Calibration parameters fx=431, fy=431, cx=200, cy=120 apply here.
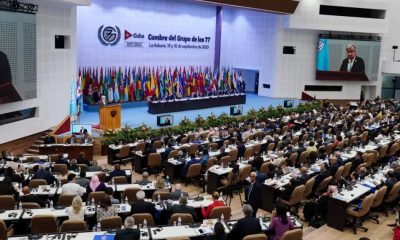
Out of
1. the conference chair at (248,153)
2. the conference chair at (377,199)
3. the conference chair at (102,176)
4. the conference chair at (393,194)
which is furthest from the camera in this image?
the conference chair at (248,153)

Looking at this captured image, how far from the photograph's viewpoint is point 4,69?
16.7 meters

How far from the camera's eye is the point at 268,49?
36.7m

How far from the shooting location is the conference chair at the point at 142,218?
29.5 feet

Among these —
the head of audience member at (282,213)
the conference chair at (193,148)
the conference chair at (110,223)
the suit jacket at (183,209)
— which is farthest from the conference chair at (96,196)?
the conference chair at (193,148)

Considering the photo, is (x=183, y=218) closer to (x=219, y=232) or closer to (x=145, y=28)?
(x=219, y=232)

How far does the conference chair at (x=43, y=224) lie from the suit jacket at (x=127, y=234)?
187 centimetres

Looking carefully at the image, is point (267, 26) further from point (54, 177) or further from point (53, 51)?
point (54, 177)

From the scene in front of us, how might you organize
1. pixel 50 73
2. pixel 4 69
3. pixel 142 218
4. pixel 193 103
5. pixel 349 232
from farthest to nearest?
pixel 193 103 → pixel 50 73 → pixel 4 69 → pixel 349 232 → pixel 142 218

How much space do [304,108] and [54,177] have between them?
68.1ft

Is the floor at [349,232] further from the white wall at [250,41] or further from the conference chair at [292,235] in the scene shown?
the white wall at [250,41]

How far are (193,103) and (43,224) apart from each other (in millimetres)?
20176

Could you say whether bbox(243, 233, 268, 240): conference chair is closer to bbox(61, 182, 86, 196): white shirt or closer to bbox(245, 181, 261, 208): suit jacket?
bbox(245, 181, 261, 208): suit jacket

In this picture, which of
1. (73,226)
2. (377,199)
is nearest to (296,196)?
(377,199)

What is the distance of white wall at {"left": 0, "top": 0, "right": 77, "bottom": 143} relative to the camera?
18562 mm
